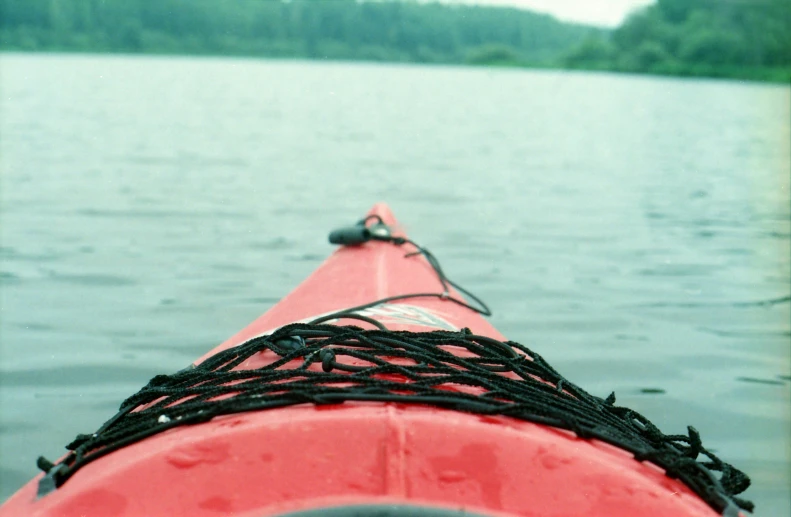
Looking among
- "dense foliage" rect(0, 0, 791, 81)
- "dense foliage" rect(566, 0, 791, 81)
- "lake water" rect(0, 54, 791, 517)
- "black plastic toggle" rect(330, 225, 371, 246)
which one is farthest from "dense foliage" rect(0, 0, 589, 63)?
"black plastic toggle" rect(330, 225, 371, 246)

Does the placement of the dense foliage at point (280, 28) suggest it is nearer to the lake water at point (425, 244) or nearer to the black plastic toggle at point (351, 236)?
the lake water at point (425, 244)

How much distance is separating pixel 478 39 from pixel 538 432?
191 ft

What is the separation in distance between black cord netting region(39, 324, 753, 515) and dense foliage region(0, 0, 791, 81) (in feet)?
130

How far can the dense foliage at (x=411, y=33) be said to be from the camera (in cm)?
4203

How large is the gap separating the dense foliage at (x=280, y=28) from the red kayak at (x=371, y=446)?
142 feet

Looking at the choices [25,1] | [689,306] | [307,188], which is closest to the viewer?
[689,306]

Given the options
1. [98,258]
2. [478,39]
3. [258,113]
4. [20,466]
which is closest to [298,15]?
[478,39]

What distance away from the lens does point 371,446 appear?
138cm

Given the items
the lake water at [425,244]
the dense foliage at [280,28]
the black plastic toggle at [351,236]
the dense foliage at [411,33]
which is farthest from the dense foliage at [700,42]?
the black plastic toggle at [351,236]

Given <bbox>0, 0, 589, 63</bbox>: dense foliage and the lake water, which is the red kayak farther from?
<bbox>0, 0, 589, 63</bbox>: dense foliage

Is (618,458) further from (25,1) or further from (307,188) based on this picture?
(25,1)

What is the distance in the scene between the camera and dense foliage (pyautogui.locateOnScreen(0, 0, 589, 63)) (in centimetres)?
4684

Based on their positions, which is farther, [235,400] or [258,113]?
[258,113]

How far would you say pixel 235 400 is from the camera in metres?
1.56
